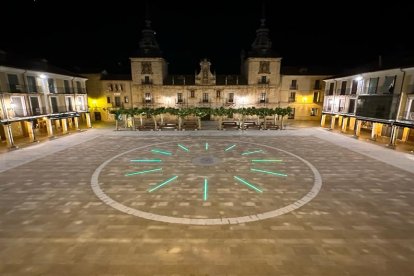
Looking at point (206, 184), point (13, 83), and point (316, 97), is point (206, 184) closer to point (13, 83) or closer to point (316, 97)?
point (13, 83)

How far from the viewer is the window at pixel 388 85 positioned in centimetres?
2544

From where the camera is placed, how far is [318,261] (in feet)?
24.2

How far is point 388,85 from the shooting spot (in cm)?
2612

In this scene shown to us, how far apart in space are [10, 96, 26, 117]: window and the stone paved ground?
14403mm

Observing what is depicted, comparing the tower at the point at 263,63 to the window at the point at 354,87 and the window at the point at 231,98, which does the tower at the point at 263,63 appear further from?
the window at the point at 354,87

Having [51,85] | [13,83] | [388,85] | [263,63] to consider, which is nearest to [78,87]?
[51,85]

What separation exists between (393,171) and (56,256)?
71.6 ft

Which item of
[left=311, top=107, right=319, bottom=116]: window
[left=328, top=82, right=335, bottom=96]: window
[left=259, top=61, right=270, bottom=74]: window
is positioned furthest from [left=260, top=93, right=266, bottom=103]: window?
[left=328, top=82, right=335, bottom=96]: window

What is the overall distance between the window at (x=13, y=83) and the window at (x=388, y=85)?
156 ft

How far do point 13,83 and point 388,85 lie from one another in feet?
157

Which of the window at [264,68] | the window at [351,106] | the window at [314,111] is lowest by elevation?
the window at [314,111]

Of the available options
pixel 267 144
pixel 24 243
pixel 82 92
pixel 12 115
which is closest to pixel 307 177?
pixel 267 144

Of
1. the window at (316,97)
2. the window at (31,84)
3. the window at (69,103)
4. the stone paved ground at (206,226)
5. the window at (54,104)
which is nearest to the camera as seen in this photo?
the stone paved ground at (206,226)

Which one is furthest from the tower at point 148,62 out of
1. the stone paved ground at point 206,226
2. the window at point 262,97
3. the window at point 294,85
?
the stone paved ground at point 206,226
